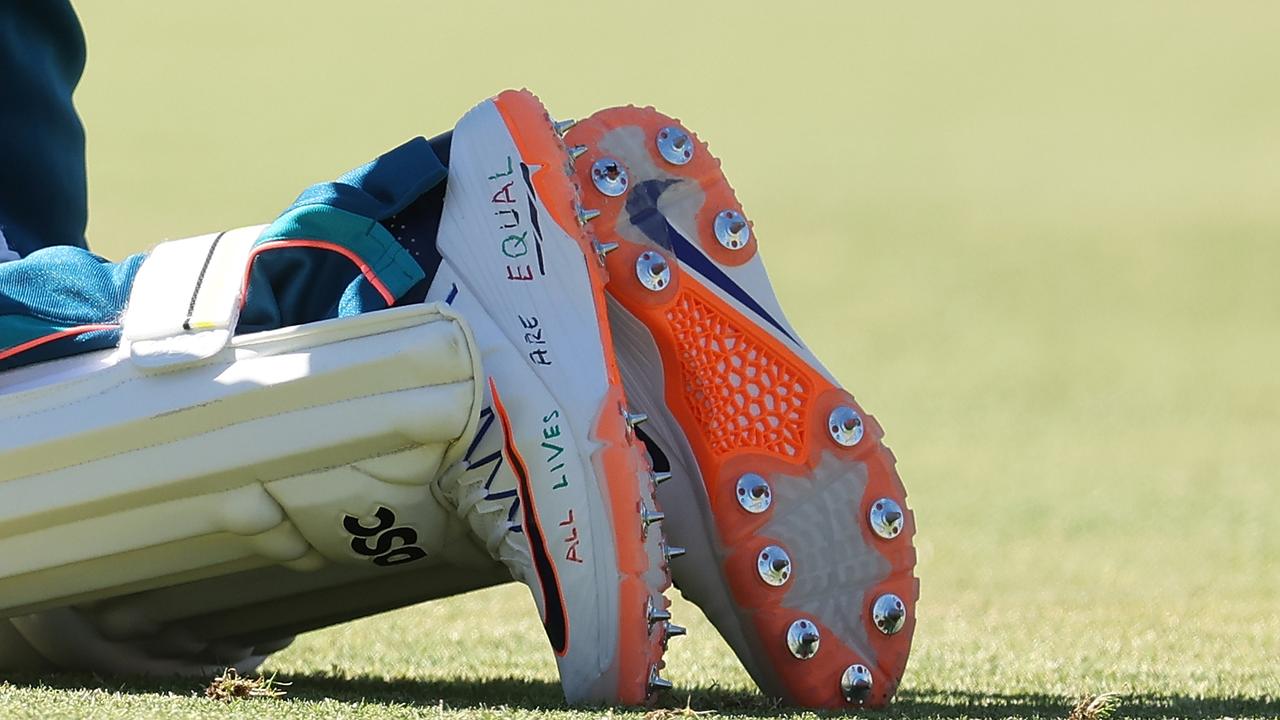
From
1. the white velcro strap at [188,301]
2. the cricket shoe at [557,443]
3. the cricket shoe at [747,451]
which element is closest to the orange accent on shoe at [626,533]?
the cricket shoe at [557,443]

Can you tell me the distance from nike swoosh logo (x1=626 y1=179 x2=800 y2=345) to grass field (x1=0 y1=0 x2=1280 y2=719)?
305 millimetres

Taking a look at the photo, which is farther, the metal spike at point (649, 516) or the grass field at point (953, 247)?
the grass field at point (953, 247)

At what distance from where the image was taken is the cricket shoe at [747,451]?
139cm

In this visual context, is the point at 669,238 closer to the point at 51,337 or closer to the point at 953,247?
the point at 51,337

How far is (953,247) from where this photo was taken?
692 cm

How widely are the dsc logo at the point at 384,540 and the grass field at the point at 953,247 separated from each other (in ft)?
0.33

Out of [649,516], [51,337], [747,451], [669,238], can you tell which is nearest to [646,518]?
[649,516]

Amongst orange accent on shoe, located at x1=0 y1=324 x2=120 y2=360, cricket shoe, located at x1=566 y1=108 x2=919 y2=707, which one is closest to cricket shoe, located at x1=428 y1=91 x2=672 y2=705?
cricket shoe, located at x1=566 y1=108 x2=919 y2=707

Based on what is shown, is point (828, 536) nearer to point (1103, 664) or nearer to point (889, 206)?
point (1103, 664)

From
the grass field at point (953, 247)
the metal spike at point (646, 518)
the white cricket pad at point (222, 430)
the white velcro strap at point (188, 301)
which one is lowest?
the grass field at point (953, 247)

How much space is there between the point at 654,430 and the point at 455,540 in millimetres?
186

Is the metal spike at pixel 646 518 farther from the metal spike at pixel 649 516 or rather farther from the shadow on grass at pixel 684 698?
the shadow on grass at pixel 684 698

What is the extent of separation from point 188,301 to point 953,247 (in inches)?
231

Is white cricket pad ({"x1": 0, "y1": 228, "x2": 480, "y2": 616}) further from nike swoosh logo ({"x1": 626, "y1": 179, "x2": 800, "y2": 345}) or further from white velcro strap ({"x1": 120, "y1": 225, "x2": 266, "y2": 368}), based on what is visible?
nike swoosh logo ({"x1": 626, "y1": 179, "x2": 800, "y2": 345})
